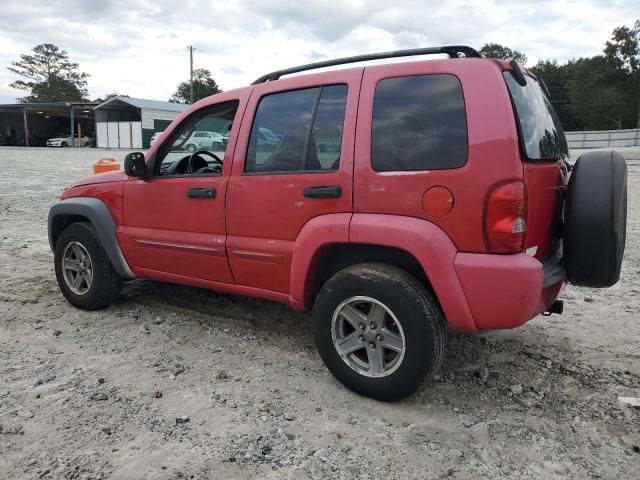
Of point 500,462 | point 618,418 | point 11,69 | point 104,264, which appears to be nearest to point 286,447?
point 500,462

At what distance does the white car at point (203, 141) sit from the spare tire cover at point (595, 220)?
2323 mm

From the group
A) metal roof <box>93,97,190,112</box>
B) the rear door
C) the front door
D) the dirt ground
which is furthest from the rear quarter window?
metal roof <box>93,97,190,112</box>

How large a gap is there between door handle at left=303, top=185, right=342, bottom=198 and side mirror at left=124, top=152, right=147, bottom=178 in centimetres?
157

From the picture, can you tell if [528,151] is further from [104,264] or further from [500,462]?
[104,264]

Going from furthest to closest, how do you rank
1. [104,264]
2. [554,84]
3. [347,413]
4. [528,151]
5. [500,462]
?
[554,84] → [104,264] → [347,413] → [528,151] → [500,462]

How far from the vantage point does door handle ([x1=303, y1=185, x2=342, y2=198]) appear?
2.97 metres

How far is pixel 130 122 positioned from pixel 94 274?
41.6 metres

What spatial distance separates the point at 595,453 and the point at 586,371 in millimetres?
933

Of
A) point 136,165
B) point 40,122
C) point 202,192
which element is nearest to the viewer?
point 202,192

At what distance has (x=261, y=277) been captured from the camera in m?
3.45

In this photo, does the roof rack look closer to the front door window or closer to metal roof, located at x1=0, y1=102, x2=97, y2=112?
the front door window

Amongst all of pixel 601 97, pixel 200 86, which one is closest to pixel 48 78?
pixel 200 86

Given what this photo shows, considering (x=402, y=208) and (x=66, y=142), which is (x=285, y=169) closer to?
(x=402, y=208)

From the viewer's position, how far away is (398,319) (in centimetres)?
278
